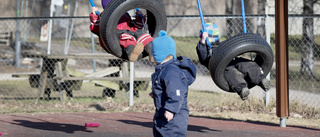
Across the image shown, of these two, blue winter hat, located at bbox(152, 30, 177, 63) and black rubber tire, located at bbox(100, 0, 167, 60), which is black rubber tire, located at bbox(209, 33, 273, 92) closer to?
blue winter hat, located at bbox(152, 30, 177, 63)

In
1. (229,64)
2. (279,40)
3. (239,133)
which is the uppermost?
(279,40)

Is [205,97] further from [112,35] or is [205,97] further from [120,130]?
[112,35]

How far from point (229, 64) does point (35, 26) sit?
2220 cm

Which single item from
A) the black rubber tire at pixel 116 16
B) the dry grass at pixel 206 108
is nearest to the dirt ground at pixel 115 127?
the dry grass at pixel 206 108

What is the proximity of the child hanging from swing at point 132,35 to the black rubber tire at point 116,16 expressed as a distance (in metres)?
0.13

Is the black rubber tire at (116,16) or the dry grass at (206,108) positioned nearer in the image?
the black rubber tire at (116,16)

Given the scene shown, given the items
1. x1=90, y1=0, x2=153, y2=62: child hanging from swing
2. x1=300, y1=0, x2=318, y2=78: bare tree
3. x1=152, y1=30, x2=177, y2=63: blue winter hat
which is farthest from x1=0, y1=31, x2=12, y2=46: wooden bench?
x1=152, y1=30, x2=177, y2=63: blue winter hat

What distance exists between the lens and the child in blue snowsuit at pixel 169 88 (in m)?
4.15

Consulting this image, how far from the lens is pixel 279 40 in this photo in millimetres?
6715

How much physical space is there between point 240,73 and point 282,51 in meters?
1.85

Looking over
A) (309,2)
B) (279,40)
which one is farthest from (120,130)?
(309,2)

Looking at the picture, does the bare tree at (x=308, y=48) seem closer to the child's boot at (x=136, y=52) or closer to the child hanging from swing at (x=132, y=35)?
the child hanging from swing at (x=132, y=35)

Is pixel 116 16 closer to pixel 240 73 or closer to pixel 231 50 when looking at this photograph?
pixel 231 50

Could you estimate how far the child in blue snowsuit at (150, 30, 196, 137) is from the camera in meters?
4.15
